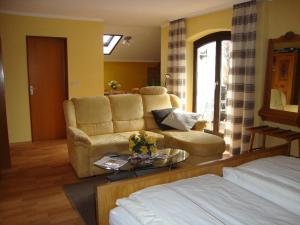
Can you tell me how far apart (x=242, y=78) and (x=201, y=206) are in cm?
305

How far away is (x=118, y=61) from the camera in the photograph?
346 inches

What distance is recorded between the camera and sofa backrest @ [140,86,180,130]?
464 cm

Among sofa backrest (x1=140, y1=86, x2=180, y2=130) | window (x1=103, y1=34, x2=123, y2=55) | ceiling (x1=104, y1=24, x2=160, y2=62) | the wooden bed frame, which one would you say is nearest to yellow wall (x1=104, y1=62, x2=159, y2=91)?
ceiling (x1=104, y1=24, x2=160, y2=62)

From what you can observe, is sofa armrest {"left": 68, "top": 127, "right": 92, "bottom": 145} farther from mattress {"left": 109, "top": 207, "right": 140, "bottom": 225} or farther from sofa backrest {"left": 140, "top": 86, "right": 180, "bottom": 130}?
mattress {"left": 109, "top": 207, "right": 140, "bottom": 225}

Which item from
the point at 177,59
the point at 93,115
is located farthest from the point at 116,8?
the point at 93,115

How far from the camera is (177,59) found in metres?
5.65

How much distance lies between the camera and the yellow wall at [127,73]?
8.72 meters

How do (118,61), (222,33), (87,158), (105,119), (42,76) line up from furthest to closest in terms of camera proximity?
(118,61) < (42,76) < (222,33) < (105,119) < (87,158)

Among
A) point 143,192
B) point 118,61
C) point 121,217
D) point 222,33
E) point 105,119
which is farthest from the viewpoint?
point 118,61

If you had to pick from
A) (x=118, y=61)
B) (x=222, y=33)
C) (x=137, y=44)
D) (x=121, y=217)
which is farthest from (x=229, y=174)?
(x=118, y=61)

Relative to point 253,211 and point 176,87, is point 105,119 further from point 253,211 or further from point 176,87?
point 253,211

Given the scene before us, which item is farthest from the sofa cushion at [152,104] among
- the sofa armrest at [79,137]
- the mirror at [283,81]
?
the mirror at [283,81]

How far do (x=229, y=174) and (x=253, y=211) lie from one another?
1.64ft

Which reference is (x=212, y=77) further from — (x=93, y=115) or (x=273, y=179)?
(x=273, y=179)
